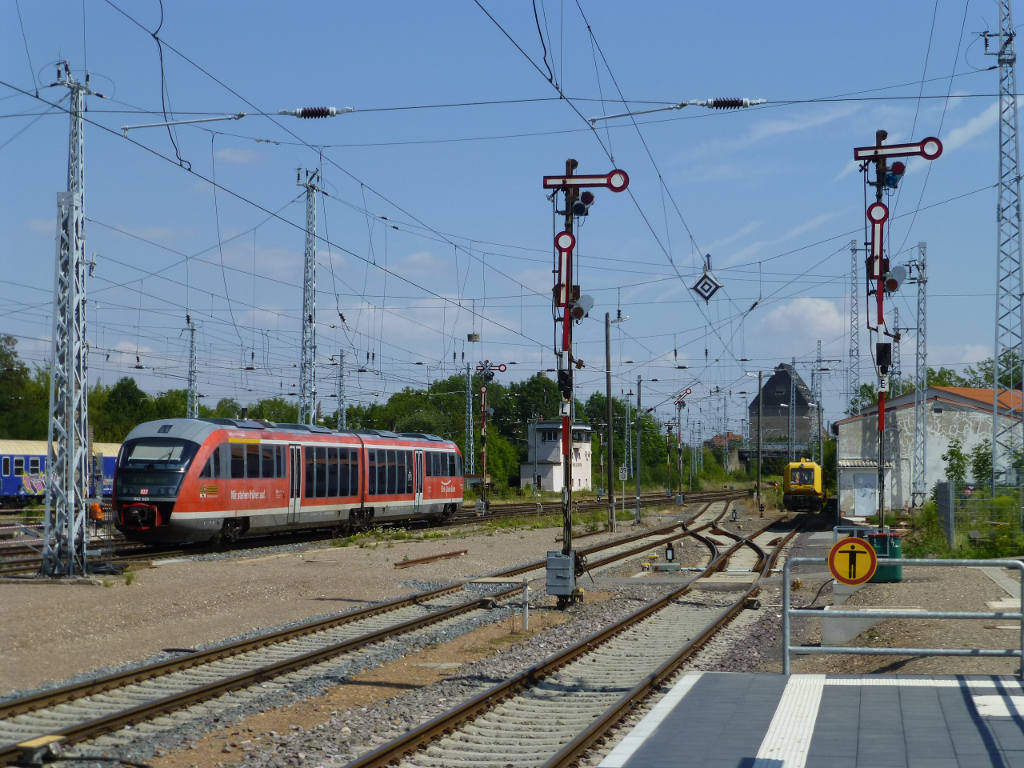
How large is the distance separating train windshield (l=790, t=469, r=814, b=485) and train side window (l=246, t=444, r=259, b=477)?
42342 millimetres

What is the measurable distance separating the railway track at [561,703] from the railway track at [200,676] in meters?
2.45

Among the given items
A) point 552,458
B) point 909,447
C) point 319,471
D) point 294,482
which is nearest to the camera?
point 294,482

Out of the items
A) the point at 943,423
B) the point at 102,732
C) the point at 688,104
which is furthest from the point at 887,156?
the point at 943,423

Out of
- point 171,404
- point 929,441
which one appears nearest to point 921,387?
point 929,441

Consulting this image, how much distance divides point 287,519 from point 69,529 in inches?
423

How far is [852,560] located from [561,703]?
317cm

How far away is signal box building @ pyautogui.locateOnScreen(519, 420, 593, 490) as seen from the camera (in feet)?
313

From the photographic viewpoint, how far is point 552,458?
98.1 m

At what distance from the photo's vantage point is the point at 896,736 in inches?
301

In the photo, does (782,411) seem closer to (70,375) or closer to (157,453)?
(157,453)

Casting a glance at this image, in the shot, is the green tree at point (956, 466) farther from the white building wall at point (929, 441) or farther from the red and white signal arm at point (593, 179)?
the red and white signal arm at point (593, 179)

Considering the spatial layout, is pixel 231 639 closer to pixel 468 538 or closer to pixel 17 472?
pixel 468 538

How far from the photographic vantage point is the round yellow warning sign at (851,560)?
32.3 feet

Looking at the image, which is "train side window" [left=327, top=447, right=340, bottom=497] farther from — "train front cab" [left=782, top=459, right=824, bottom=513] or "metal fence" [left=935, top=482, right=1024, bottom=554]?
"train front cab" [left=782, top=459, right=824, bottom=513]
